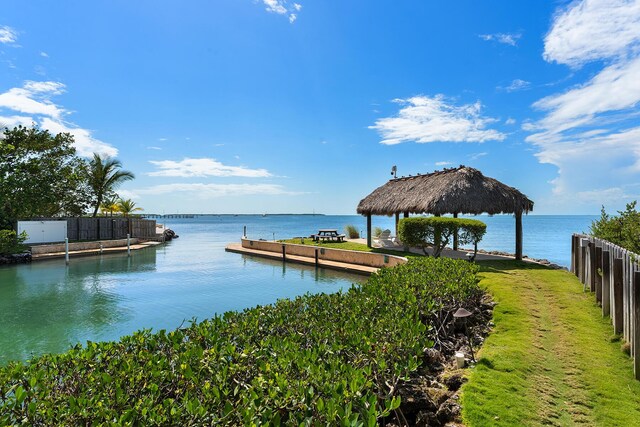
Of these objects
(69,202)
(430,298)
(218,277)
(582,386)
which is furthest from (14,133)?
(582,386)

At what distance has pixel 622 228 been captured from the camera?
885 centimetres

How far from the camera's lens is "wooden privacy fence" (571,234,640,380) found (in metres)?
3.96

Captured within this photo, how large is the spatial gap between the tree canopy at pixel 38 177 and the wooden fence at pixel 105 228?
7.10 ft

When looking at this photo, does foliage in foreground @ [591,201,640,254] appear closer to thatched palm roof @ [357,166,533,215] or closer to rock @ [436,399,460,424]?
thatched palm roof @ [357,166,533,215]

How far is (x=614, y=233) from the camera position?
30.0 ft

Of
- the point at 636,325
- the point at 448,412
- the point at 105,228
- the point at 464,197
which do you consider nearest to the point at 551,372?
the point at 636,325

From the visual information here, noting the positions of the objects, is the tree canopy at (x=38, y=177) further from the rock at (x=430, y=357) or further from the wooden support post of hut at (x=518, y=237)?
the wooden support post of hut at (x=518, y=237)

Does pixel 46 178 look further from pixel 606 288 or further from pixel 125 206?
pixel 606 288

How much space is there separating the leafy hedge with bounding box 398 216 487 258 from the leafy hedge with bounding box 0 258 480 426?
996 centimetres

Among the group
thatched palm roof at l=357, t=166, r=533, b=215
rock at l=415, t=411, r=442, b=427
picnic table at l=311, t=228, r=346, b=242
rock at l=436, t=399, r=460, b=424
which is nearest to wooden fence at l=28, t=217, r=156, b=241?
picnic table at l=311, t=228, r=346, b=242

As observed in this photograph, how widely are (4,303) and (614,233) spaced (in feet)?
56.7

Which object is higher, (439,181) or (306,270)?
(439,181)

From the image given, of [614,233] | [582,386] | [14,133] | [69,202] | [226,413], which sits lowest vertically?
[582,386]

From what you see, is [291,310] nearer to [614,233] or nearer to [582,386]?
[582,386]
